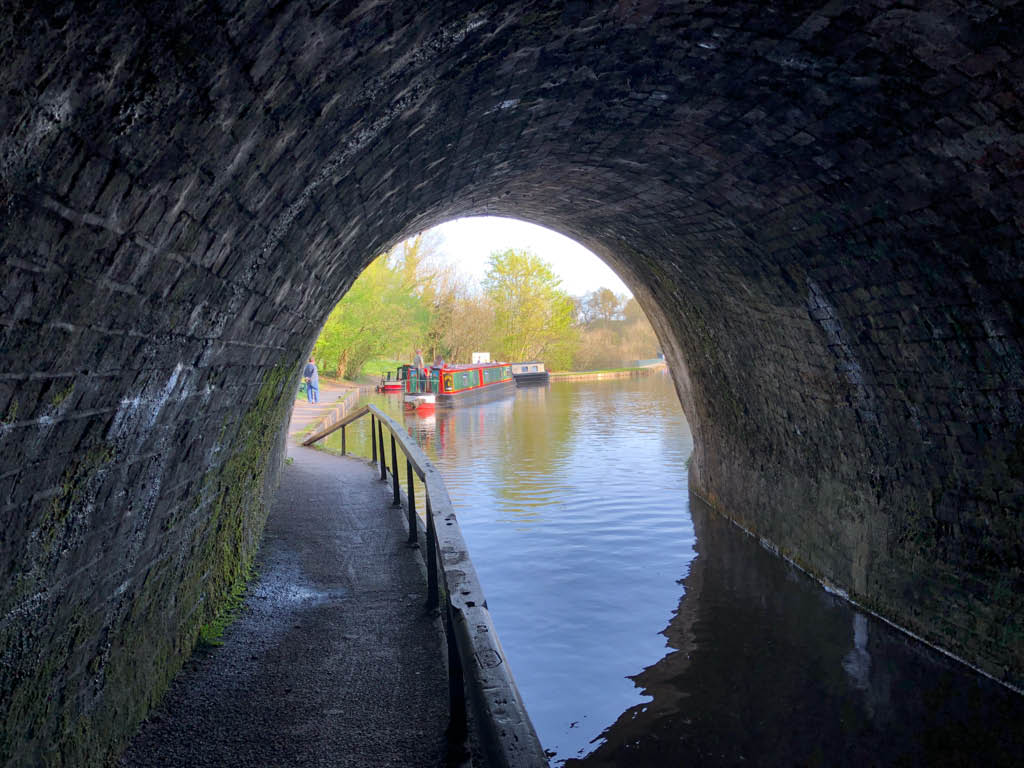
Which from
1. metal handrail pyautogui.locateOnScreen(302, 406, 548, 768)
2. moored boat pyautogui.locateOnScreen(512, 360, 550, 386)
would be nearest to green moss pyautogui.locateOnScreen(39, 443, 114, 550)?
metal handrail pyautogui.locateOnScreen(302, 406, 548, 768)

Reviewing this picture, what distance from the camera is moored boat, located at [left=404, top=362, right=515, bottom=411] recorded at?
90.8 feet

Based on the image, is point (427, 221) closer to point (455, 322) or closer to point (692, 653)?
point (692, 653)

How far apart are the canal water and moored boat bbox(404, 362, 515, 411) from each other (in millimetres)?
15023

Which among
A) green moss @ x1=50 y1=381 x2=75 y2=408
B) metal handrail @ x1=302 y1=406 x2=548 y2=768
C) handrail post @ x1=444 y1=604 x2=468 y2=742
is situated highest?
green moss @ x1=50 y1=381 x2=75 y2=408

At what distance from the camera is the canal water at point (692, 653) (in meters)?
5.24

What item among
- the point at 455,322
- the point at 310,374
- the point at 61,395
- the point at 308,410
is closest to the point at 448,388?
the point at 310,374

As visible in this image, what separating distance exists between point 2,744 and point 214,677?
79.8 inches

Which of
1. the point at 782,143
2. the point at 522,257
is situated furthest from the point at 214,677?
the point at 522,257

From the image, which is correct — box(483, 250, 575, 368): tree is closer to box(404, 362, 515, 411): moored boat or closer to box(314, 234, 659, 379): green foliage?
box(314, 234, 659, 379): green foliage

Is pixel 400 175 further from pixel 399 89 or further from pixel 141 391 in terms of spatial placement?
pixel 141 391

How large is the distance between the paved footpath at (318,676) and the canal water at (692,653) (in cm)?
142

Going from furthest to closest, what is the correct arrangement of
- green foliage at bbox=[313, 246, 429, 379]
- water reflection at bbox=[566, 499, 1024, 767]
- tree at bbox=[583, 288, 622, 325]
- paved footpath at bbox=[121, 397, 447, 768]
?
tree at bbox=[583, 288, 622, 325], green foliage at bbox=[313, 246, 429, 379], water reflection at bbox=[566, 499, 1024, 767], paved footpath at bbox=[121, 397, 447, 768]

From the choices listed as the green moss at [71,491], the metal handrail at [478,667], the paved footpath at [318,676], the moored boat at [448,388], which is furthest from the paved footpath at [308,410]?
the green moss at [71,491]

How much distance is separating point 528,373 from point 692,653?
3461cm
